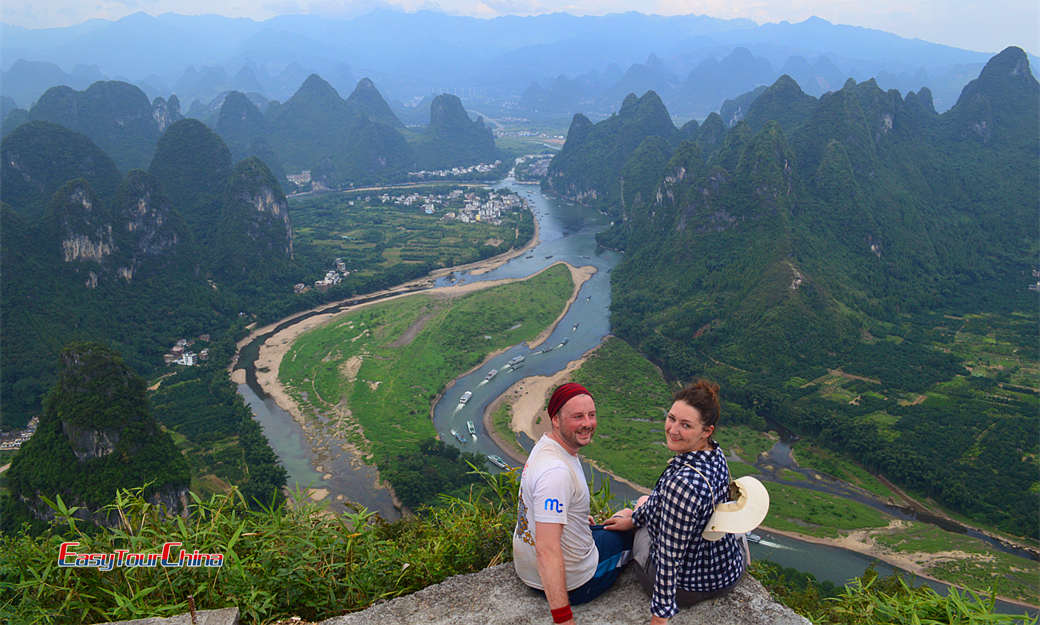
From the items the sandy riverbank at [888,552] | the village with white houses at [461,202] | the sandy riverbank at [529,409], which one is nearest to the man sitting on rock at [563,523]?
the sandy riverbank at [888,552]

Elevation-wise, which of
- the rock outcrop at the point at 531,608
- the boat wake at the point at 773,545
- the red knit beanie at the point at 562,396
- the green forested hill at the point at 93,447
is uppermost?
the red knit beanie at the point at 562,396

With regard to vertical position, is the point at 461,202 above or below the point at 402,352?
above

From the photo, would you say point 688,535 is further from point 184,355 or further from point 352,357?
point 184,355

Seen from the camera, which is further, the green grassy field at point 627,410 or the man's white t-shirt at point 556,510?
the green grassy field at point 627,410

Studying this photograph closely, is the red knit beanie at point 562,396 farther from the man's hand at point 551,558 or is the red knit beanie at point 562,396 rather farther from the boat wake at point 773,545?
the boat wake at point 773,545

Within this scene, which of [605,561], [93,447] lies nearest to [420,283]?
[93,447]

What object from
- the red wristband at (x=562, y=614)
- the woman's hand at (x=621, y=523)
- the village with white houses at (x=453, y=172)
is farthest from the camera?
the village with white houses at (x=453, y=172)
